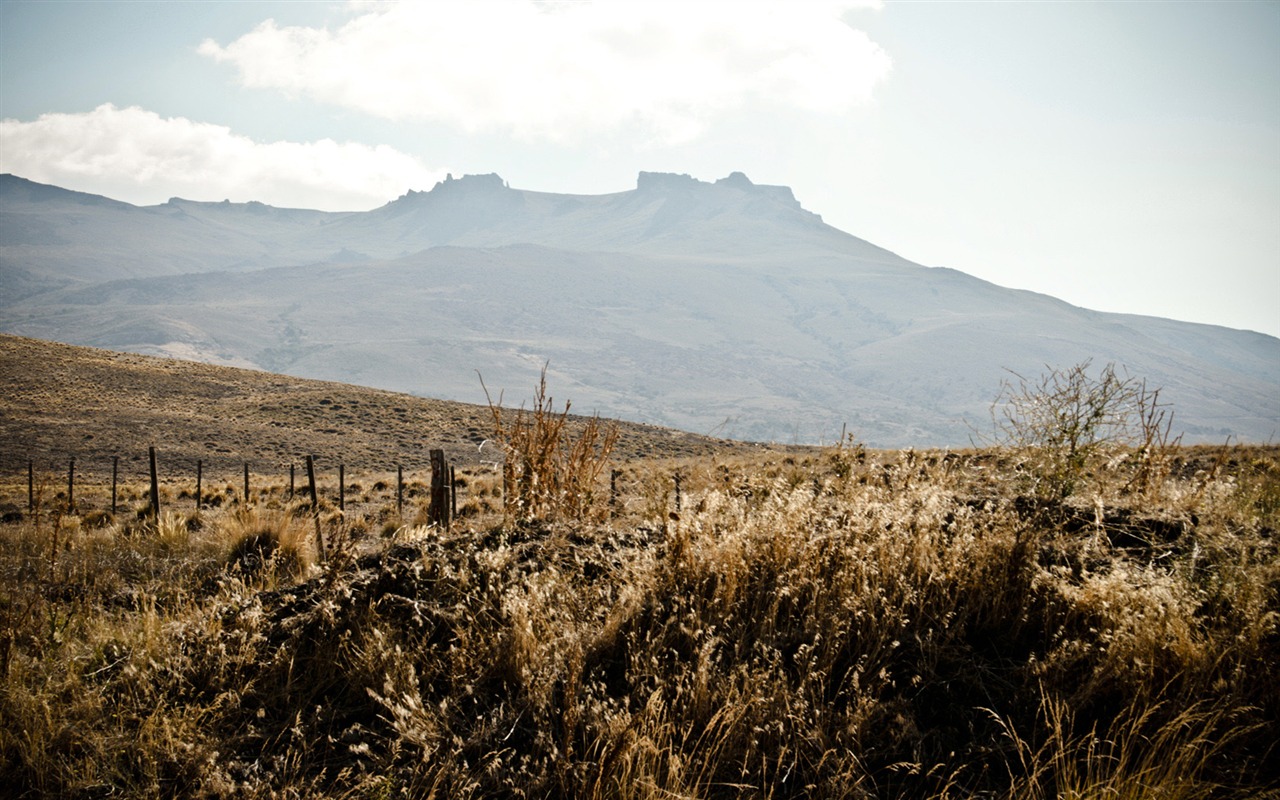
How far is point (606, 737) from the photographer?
9.19 ft

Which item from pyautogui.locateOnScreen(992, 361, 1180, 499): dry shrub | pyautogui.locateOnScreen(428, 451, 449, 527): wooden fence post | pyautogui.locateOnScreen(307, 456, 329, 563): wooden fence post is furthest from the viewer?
pyautogui.locateOnScreen(428, 451, 449, 527): wooden fence post

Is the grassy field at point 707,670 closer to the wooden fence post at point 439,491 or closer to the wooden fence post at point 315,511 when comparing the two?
the wooden fence post at point 315,511

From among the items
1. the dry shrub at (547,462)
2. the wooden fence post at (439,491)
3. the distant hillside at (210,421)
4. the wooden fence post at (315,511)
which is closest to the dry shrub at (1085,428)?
the dry shrub at (547,462)

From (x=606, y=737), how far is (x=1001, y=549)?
258cm

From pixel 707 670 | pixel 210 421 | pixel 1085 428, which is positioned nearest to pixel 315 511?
pixel 707 670

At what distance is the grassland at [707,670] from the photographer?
2.74 meters

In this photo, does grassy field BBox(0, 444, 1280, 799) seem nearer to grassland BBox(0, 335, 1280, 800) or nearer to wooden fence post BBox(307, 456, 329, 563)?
grassland BBox(0, 335, 1280, 800)

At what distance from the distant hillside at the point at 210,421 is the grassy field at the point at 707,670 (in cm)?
2766

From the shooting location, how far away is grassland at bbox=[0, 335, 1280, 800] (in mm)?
2744

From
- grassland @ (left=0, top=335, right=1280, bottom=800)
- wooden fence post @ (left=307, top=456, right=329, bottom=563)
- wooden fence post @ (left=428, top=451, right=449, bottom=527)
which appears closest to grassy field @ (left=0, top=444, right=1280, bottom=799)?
grassland @ (left=0, top=335, right=1280, bottom=800)

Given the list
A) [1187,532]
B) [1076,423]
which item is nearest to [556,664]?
[1187,532]

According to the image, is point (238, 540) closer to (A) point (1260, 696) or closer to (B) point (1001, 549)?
(B) point (1001, 549)

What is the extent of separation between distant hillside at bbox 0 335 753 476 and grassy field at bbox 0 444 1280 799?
90.7 ft

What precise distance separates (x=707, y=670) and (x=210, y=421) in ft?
159
